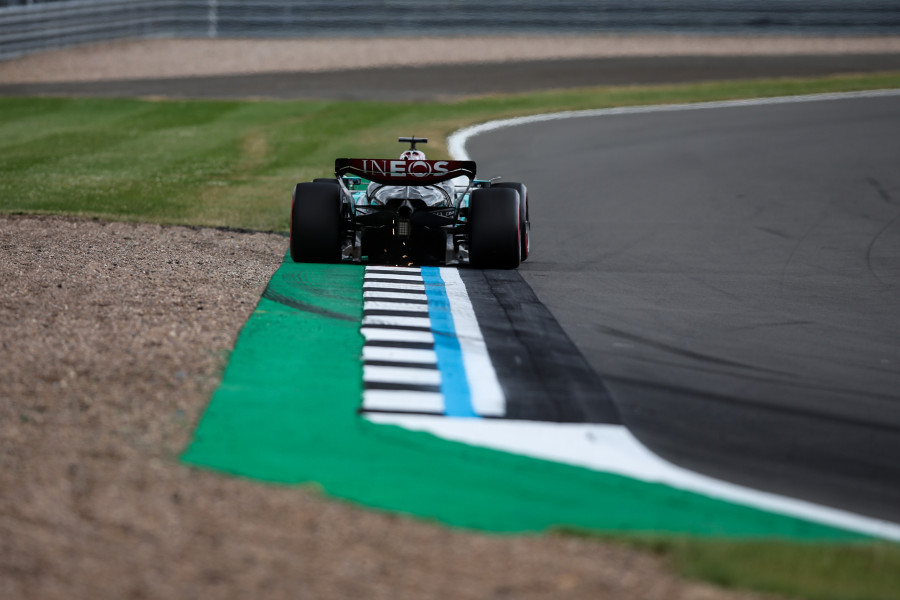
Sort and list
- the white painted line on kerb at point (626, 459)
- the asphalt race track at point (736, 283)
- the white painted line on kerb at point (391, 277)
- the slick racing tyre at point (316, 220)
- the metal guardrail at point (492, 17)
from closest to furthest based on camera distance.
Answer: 1. the white painted line on kerb at point (626, 459)
2. the asphalt race track at point (736, 283)
3. the white painted line on kerb at point (391, 277)
4. the slick racing tyre at point (316, 220)
5. the metal guardrail at point (492, 17)

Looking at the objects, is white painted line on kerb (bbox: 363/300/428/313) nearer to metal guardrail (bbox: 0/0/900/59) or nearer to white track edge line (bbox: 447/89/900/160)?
white track edge line (bbox: 447/89/900/160)

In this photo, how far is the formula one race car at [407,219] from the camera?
11.0 m

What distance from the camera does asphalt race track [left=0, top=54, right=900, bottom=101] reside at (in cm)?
2792

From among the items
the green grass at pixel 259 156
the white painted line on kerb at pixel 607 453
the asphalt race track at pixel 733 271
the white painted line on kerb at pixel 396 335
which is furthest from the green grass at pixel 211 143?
the white painted line on kerb at pixel 607 453

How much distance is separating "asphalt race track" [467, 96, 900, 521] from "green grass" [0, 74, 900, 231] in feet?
9.26

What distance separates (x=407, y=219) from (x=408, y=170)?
17.9 inches

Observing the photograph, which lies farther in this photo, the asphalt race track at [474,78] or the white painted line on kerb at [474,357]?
the asphalt race track at [474,78]

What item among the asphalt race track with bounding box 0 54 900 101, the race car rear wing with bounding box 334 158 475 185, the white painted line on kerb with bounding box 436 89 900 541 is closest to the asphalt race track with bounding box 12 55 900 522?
the white painted line on kerb with bounding box 436 89 900 541

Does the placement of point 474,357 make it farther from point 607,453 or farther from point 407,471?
point 407,471

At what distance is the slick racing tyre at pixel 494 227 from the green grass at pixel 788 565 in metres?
6.40

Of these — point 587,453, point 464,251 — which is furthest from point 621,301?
point 587,453

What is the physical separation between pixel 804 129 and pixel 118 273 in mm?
17054

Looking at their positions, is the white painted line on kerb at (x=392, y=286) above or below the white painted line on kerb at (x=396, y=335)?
below

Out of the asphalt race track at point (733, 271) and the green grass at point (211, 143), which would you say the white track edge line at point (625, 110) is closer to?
the green grass at point (211, 143)
